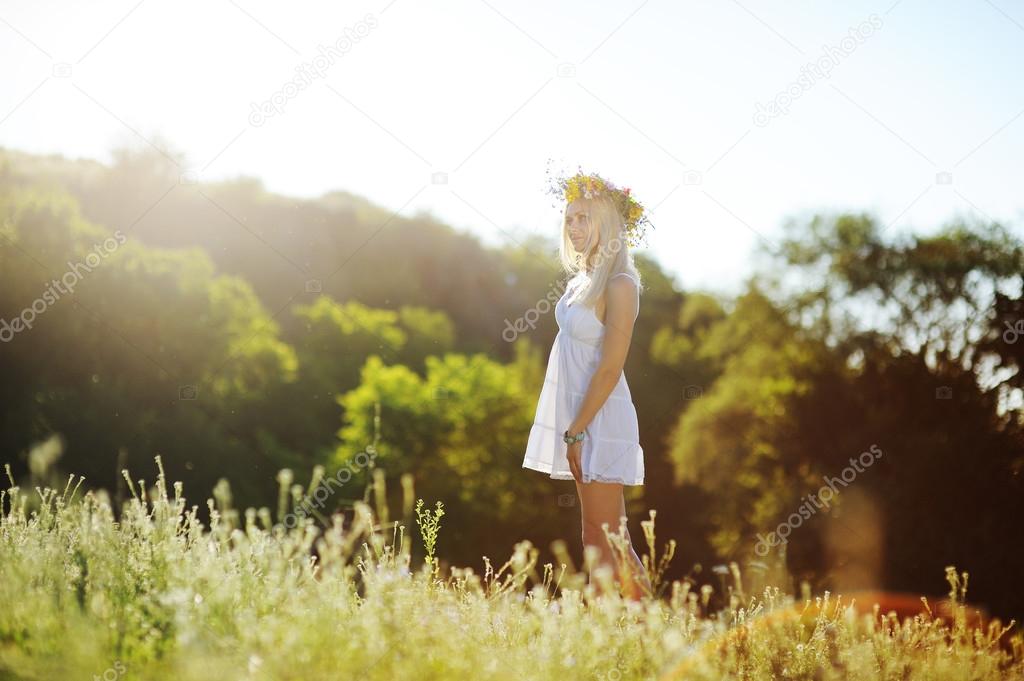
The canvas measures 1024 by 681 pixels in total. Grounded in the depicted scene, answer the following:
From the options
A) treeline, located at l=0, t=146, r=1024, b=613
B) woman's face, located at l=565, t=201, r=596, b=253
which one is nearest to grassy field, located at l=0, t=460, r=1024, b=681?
woman's face, located at l=565, t=201, r=596, b=253

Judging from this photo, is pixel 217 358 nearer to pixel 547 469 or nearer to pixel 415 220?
pixel 415 220

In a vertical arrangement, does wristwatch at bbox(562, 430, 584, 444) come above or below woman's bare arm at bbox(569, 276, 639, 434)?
below

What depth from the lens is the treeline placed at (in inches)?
846

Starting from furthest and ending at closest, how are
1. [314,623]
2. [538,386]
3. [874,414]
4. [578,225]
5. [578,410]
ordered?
[538,386], [874,414], [578,225], [578,410], [314,623]

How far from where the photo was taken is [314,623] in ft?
9.66

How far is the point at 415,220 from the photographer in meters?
44.1

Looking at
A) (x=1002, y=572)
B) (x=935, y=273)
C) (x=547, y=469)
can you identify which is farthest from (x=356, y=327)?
(x=547, y=469)

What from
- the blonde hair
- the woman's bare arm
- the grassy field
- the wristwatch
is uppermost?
the blonde hair

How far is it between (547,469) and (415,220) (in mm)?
40156

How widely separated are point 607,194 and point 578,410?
1.15m

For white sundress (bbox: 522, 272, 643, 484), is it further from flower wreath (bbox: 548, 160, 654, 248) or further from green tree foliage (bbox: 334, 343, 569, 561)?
green tree foliage (bbox: 334, 343, 569, 561)

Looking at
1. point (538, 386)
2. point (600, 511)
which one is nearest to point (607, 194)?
point (600, 511)

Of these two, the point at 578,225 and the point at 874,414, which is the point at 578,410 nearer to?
the point at 578,225

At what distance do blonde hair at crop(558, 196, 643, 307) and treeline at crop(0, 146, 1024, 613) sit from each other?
515 inches
